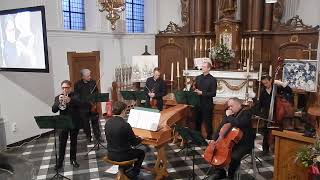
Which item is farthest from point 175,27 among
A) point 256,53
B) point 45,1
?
point 45,1

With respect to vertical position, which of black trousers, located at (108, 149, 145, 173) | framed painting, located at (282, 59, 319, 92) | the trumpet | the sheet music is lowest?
black trousers, located at (108, 149, 145, 173)

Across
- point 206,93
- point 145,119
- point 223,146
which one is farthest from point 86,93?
point 223,146

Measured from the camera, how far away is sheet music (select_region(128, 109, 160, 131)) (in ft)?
17.5

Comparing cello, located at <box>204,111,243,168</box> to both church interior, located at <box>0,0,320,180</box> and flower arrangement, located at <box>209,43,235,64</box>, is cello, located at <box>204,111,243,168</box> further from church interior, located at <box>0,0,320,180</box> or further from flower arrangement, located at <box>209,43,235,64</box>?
flower arrangement, located at <box>209,43,235,64</box>

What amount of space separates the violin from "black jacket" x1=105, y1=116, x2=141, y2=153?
122 cm

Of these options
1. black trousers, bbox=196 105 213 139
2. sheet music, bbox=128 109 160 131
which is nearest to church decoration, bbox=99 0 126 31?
black trousers, bbox=196 105 213 139

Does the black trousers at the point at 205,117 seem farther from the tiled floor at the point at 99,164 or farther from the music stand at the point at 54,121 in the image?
the music stand at the point at 54,121

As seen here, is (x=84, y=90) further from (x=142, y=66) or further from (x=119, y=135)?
(x=142, y=66)

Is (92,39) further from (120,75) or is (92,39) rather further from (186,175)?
(186,175)

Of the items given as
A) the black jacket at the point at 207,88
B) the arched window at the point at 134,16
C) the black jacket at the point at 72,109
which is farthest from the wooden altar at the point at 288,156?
the arched window at the point at 134,16

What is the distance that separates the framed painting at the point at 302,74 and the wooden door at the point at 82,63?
19.3ft

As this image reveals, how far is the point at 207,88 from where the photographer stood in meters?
7.28

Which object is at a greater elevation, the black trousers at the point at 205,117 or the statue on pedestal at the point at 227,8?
the statue on pedestal at the point at 227,8

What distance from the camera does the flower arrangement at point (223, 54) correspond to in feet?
33.5
